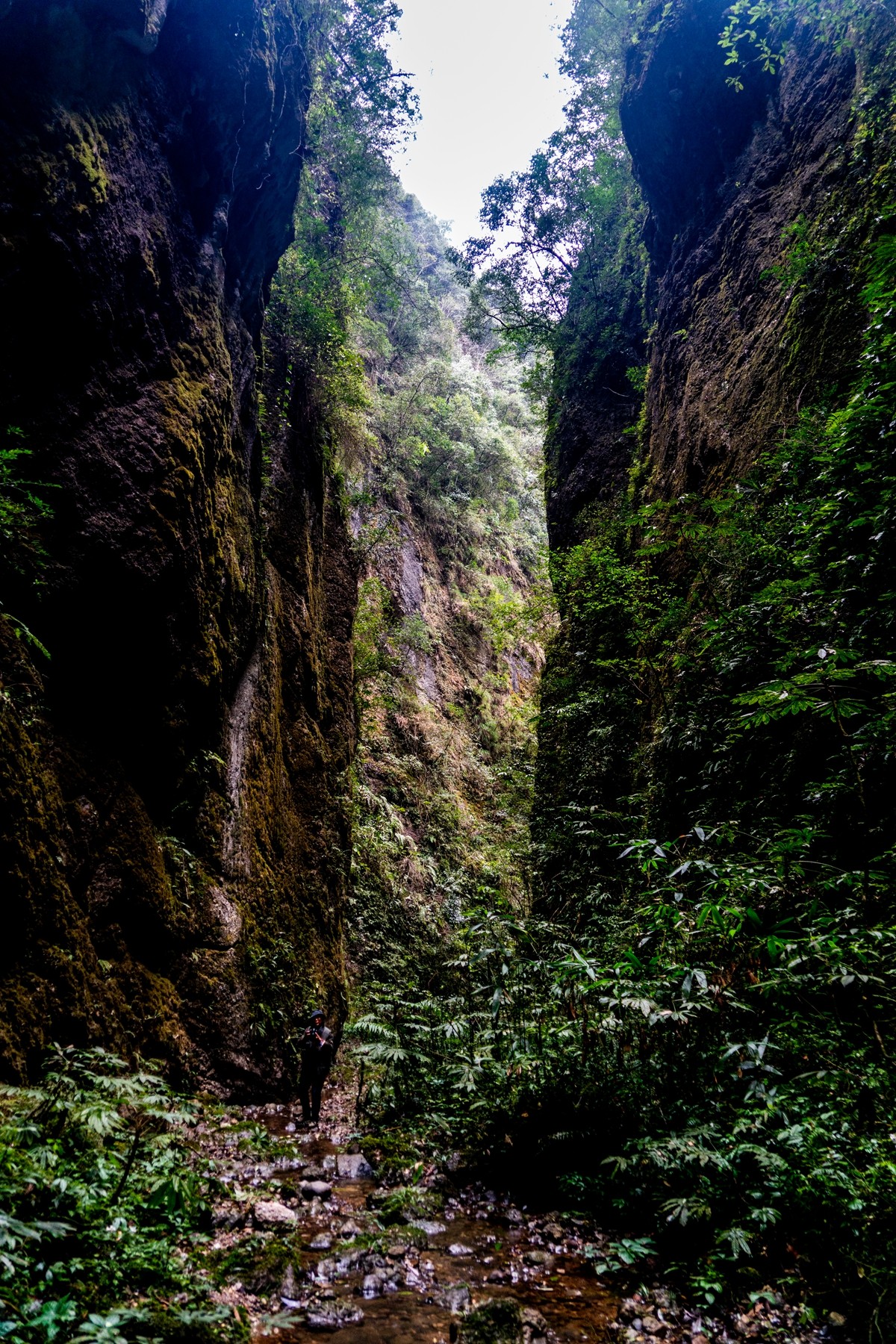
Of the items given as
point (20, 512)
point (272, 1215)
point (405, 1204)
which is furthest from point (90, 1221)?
point (20, 512)

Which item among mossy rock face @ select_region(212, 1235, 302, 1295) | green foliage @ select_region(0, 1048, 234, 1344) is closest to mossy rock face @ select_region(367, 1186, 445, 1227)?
mossy rock face @ select_region(212, 1235, 302, 1295)

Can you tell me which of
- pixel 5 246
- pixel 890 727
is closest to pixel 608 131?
pixel 5 246

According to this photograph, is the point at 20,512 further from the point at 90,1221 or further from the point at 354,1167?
the point at 354,1167

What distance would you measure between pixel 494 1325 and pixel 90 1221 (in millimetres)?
1846

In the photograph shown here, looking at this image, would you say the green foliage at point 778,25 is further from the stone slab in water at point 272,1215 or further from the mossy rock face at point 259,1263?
the stone slab in water at point 272,1215

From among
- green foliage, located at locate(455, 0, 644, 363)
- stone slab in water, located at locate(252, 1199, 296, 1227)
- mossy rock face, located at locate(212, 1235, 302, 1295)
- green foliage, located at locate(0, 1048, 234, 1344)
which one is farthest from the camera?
green foliage, located at locate(455, 0, 644, 363)

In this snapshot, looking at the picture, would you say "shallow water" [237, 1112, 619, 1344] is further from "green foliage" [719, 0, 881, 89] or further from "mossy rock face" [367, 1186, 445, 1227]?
"green foliage" [719, 0, 881, 89]

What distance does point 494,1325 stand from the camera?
9.68ft

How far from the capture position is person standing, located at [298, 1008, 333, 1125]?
23.4ft

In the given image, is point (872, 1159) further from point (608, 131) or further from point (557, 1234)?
point (608, 131)

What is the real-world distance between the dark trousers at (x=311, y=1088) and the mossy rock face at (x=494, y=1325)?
4527 millimetres

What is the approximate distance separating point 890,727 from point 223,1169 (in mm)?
5417

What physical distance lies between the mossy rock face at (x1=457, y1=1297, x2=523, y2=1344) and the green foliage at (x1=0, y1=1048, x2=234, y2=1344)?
104 centimetres

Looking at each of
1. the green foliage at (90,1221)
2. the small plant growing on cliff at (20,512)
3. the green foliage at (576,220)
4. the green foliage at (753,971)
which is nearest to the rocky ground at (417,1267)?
the green foliage at (753,971)
